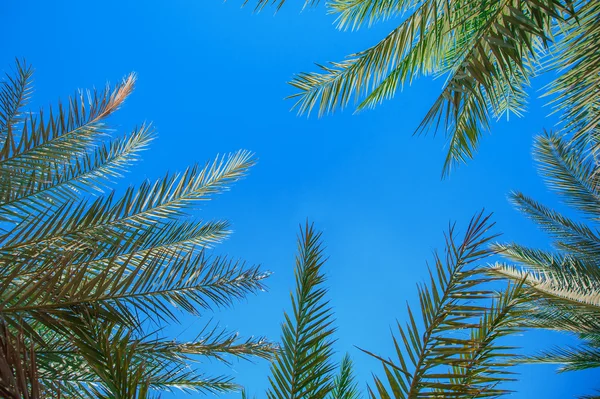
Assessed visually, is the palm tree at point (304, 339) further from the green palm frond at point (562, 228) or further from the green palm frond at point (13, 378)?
the green palm frond at point (562, 228)

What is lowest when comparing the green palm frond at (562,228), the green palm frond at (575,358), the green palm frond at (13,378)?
the green palm frond at (13,378)

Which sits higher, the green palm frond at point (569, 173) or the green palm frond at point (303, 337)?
the green palm frond at point (569, 173)

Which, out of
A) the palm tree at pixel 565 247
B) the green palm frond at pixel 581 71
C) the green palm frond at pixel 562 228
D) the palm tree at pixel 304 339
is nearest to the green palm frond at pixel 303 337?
the palm tree at pixel 304 339

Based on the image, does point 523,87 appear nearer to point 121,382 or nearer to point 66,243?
point 66,243

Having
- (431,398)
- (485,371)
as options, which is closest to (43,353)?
(431,398)

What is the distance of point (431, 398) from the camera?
149 centimetres

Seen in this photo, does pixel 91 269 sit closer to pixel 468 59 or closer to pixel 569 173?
pixel 468 59

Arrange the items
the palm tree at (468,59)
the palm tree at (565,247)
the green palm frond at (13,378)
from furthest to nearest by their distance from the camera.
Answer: the palm tree at (565,247) < the palm tree at (468,59) < the green palm frond at (13,378)

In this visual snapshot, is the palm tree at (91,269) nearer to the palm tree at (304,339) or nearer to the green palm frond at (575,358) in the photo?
the palm tree at (304,339)

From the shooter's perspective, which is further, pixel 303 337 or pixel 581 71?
pixel 581 71

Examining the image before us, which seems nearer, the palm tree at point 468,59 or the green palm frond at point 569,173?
the palm tree at point 468,59

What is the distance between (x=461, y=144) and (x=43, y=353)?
3758mm

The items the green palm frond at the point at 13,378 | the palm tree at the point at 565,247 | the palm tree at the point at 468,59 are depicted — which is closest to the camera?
the green palm frond at the point at 13,378

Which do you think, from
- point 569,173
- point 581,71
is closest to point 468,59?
point 581,71
